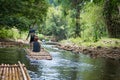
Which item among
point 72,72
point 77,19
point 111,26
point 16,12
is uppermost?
point 16,12

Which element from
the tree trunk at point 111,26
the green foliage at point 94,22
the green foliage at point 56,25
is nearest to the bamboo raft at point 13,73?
the green foliage at point 94,22

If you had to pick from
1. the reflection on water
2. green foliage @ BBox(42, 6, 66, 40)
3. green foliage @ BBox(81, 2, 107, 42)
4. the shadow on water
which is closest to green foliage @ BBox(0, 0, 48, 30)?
green foliage @ BBox(81, 2, 107, 42)

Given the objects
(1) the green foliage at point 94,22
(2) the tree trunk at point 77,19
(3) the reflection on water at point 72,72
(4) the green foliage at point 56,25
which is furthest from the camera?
(4) the green foliage at point 56,25

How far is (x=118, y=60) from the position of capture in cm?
2484

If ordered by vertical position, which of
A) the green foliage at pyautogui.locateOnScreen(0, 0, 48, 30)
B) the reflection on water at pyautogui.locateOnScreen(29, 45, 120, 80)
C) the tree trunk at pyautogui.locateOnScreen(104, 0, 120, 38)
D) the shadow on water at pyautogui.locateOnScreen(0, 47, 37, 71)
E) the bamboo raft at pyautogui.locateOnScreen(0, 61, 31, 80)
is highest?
the green foliage at pyautogui.locateOnScreen(0, 0, 48, 30)

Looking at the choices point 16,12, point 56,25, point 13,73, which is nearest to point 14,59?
point 13,73

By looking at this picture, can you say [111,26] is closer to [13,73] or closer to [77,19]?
[77,19]

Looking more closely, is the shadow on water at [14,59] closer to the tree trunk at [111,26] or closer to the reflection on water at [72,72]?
the reflection on water at [72,72]

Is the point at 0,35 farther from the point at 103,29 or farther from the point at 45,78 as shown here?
the point at 45,78

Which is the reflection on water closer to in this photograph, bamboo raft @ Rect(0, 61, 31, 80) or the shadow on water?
the shadow on water

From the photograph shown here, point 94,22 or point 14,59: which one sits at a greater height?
point 94,22

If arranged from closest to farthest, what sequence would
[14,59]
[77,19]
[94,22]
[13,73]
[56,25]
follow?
[13,73] → [14,59] → [94,22] → [77,19] → [56,25]

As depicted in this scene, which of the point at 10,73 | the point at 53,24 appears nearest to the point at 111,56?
the point at 10,73

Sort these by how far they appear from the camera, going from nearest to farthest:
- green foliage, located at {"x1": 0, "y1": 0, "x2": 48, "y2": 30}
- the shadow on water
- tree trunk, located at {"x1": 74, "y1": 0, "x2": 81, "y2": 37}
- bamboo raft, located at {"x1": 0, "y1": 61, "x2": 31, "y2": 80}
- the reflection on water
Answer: bamboo raft, located at {"x1": 0, "y1": 61, "x2": 31, "y2": 80} → the reflection on water → the shadow on water → green foliage, located at {"x1": 0, "y1": 0, "x2": 48, "y2": 30} → tree trunk, located at {"x1": 74, "y1": 0, "x2": 81, "y2": 37}
